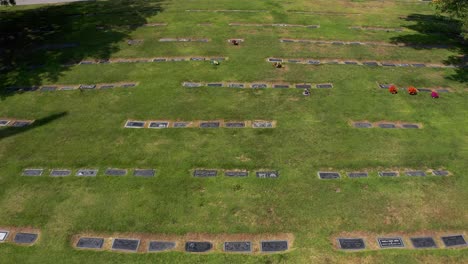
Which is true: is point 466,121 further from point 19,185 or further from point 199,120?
point 19,185

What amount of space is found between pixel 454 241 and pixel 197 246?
9470 millimetres

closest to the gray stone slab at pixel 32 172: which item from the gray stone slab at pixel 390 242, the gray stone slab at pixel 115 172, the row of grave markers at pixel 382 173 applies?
the gray stone slab at pixel 115 172

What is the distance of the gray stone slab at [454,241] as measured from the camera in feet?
39.5

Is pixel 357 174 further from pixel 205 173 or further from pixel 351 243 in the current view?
pixel 205 173

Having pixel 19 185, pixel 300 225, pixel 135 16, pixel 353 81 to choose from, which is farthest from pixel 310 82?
pixel 135 16

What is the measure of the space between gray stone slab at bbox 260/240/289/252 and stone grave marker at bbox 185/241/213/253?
1.92 meters

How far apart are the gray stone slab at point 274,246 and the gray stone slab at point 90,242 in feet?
19.5

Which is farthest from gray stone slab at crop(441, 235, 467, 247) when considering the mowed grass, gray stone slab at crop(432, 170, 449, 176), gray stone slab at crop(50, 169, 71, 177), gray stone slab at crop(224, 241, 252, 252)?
gray stone slab at crop(50, 169, 71, 177)

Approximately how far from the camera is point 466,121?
718 inches

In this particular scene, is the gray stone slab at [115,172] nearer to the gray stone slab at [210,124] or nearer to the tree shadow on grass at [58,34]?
the gray stone slab at [210,124]

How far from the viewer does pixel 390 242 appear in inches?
477

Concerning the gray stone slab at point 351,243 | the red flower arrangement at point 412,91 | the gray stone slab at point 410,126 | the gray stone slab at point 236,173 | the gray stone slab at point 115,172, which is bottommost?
the gray stone slab at point 351,243

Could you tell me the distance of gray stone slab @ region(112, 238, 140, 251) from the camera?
11977 mm

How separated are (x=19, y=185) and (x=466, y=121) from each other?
898 inches
